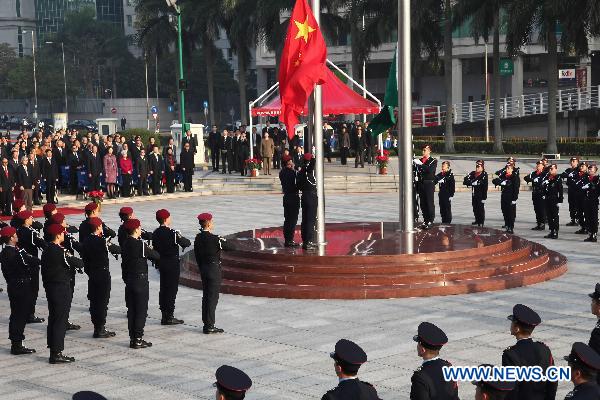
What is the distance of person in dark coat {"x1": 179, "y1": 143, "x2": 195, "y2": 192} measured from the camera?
107ft

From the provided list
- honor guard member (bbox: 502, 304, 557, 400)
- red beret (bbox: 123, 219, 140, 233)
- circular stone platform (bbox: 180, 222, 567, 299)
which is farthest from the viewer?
circular stone platform (bbox: 180, 222, 567, 299)

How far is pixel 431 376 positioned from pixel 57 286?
714cm

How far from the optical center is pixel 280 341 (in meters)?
14.1

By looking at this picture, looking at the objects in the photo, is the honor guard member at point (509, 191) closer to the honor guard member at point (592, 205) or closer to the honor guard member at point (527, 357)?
the honor guard member at point (592, 205)

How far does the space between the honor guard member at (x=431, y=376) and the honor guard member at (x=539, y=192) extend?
50.1 ft

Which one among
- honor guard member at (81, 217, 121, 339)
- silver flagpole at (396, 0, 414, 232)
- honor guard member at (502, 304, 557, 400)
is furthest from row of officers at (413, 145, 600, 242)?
honor guard member at (502, 304, 557, 400)

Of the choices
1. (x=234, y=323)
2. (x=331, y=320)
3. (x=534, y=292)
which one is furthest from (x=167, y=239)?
(x=534, y=292)

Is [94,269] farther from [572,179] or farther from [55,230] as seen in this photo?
[572,179]

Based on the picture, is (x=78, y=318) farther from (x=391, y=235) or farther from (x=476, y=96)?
(x=476, y=96)

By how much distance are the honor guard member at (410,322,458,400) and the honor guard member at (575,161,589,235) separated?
616 inches

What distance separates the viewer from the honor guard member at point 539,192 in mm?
22922

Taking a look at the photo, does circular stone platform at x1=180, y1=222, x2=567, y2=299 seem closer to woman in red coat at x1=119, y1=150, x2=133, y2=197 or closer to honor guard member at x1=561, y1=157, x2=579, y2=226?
honor guard member at x1=561, y1=157, x2=579, y2=226

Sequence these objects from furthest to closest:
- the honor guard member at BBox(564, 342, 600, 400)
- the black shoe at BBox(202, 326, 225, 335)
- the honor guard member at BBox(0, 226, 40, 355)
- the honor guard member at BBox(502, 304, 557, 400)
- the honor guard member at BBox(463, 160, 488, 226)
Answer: the honor guard member at BBox(463, 160, 488, 226), the black shoe at BBox(202, 326, 225, 335), the honor guard member at BBox(0, 226, 40, 355), the honor guard member at BBox(502, 304, 557, 400), the honor guard member at BBox(564, 342, 600, 400)

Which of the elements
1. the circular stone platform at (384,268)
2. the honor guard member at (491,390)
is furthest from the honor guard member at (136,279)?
the honor guard member at (491,390)
